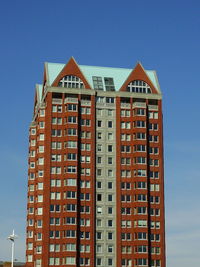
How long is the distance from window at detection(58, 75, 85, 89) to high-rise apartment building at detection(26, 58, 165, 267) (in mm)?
264

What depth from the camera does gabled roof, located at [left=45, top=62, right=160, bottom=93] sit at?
15462 cm

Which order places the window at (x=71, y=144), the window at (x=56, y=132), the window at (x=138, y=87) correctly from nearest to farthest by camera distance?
1. the window at (x=71, y=144)
2. the window at (x=56, y=132)
3. the window at (x=138, y=87)

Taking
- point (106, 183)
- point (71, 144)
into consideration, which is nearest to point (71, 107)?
point (71, 144)

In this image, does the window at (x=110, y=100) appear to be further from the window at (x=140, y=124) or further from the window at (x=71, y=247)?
the window at (x=71, y=247)

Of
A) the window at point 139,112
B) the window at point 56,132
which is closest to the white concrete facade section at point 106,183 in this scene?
the window at point 139,112

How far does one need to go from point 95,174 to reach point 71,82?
2552 cm

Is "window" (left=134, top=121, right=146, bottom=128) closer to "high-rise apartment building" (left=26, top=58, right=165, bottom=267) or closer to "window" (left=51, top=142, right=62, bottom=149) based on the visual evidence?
"high-rise apartment building" (left=26, top=58, right=165, bottom=267)

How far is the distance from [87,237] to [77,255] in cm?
523

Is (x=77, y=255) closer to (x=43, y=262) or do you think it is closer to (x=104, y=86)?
(x=43, y=262)

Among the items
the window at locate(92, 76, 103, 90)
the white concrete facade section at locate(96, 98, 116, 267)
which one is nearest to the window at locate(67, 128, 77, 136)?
the white concrete facade section at locate(96, 98, 116, 267)

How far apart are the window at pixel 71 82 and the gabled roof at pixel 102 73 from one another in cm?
278

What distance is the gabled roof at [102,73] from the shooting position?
155 metres

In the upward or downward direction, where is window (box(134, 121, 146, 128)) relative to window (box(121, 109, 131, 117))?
downward

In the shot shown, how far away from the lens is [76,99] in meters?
147
